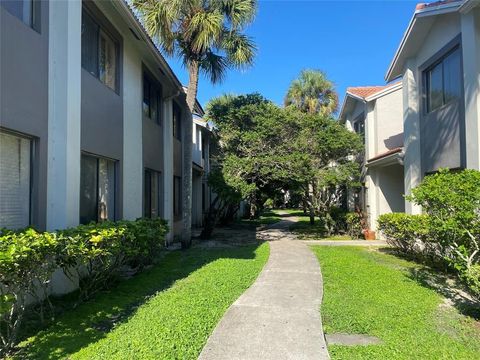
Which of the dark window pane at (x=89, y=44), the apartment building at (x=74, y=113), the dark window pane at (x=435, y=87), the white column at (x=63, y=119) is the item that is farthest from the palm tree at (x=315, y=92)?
the white column at (x=63, y=119)

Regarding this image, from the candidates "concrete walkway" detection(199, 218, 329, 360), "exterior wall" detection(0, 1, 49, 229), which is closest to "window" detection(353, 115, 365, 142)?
"concrete walkway" detection(199, 218, 329, 360)

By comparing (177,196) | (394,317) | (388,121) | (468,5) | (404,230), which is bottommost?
(394,317)

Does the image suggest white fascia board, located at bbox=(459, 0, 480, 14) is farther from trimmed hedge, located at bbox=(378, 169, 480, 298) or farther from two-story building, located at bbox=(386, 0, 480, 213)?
trimmed hedge, located at bbox=(378, 169, 480, 298)

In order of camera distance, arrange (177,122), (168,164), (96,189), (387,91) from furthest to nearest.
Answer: (177,122), (387,91), (168,164), (96,189)

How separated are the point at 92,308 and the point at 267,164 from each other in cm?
1046

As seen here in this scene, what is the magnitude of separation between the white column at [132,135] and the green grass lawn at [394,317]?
17.8ft

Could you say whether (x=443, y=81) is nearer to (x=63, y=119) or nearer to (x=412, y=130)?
(x=412, y=130)

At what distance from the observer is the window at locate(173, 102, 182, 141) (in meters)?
17.0

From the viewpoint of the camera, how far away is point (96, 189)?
8781 mm

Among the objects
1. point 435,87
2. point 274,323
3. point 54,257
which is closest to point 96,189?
point 54,257

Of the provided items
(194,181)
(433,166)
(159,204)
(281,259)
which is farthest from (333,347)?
(194,181)

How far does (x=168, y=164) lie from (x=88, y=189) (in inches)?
259

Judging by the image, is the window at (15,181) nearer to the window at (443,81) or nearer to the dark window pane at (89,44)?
the dark window pane at (89,44)

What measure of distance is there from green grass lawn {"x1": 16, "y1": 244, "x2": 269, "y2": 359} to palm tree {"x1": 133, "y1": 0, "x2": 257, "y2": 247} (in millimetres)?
5438
